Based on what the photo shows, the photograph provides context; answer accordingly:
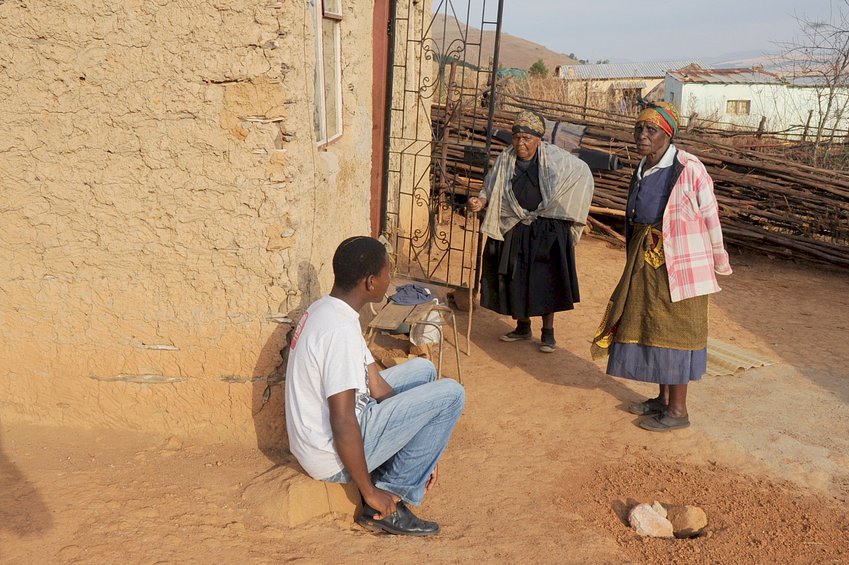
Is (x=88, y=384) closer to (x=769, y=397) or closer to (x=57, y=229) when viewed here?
(x=57, y=229)

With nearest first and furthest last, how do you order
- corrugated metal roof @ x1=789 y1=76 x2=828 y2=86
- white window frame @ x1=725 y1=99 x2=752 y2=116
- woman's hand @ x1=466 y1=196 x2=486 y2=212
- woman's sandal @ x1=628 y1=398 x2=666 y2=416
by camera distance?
woman's sandal @ x1=628 y1=398 x2=666 y2=416 < woman's hand @ x1=466 y1=196 x2=486 y2=212 < corrugated metal roof @ x1=789 y1=76 x2=828 y2=86 < white window frame @ x1=725 y1=99 x2=752 y2=116

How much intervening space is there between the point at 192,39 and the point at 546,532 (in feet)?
8.42

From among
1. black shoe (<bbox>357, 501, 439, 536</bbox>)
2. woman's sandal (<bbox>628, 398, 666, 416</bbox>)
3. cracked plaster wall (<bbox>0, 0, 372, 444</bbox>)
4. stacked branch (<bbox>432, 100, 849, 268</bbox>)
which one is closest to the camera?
black shoe (<bbox>357, 501, 439, 536</bbox>)

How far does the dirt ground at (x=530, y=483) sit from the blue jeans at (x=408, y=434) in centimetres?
22

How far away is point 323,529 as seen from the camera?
2867mm

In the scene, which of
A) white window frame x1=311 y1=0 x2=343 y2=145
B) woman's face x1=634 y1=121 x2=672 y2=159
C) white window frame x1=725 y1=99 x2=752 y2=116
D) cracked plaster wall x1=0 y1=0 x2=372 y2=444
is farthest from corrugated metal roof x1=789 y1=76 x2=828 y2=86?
cracked plaster wall x1=0 y1=0 x2=372 y2=444

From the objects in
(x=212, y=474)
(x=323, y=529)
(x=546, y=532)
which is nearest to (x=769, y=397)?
(x=546, y=532)

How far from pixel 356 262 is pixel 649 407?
240cm

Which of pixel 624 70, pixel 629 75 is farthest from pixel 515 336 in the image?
pixel 624 70

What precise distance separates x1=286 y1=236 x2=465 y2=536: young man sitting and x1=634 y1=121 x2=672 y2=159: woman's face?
175cm

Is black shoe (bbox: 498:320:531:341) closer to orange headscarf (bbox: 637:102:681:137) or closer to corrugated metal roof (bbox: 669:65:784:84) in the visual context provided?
orange headscarf (bbox: 637:102:681:137)

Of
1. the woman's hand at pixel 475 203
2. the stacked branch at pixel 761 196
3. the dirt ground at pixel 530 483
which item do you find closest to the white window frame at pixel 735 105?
the stacked branch at pixel 761 196

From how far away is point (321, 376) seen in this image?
2.67 metres

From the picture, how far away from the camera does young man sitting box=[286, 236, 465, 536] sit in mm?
2627
